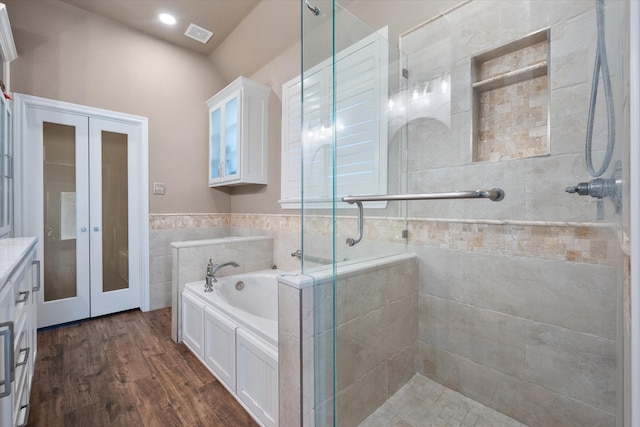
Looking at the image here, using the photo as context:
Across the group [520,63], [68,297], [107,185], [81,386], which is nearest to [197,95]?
[107,185]

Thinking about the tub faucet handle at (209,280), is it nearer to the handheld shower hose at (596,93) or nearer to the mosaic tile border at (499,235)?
the mosaic tile border at (499,235)

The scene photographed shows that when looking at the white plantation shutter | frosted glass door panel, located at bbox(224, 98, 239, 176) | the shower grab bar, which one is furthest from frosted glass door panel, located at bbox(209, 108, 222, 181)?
the shower grab bar

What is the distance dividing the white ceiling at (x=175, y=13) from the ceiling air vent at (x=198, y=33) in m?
0.04

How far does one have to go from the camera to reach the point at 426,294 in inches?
64.3

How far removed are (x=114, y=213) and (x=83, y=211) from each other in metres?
0.24

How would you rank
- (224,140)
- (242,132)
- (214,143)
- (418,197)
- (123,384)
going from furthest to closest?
(214,143) → (224,140) → (242,132) → (123,384) → (418,197)

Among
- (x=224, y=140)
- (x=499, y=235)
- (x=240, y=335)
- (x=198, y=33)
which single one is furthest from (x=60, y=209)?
(x=499, y=235)

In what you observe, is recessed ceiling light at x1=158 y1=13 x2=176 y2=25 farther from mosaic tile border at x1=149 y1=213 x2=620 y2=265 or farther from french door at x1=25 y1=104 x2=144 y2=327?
mosaic tile border at x1=149 y1=213 x2=620 y2=265

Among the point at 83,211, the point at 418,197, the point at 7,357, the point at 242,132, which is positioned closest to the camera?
the point at 7,357

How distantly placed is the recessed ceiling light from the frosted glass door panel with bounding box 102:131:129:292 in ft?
3.84

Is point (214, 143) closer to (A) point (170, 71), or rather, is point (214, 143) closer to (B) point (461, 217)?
(A) point (170, 71)

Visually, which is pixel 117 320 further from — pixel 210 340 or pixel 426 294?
pixel 426 294

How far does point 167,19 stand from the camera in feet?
8.70

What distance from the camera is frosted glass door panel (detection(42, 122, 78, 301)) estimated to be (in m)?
2.43
